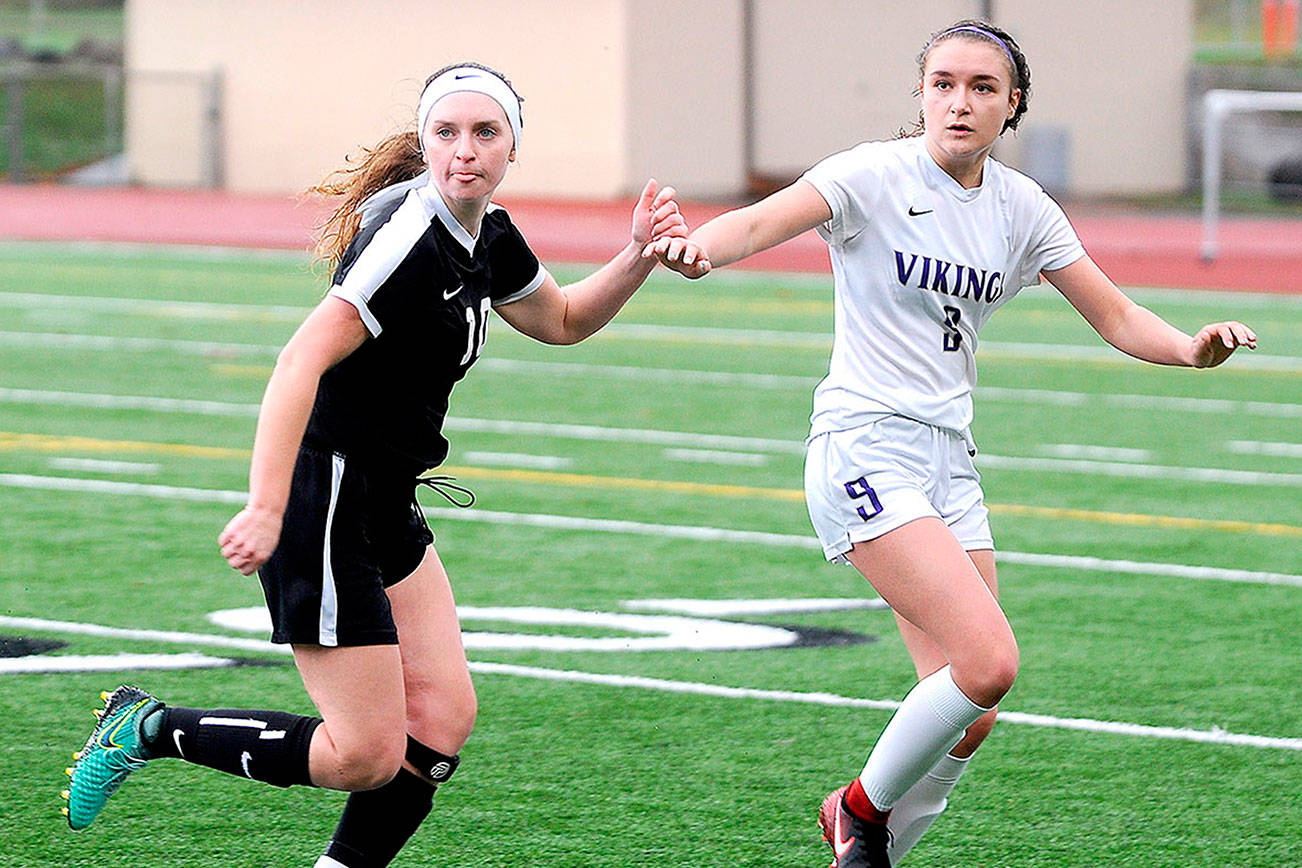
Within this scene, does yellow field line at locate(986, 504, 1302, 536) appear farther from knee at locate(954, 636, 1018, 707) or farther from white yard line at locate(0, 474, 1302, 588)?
knee at locate(954, 636, 1018, 707)

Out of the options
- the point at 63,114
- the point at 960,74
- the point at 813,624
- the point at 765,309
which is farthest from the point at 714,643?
the point at 63,114

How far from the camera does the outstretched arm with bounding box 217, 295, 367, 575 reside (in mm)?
4336

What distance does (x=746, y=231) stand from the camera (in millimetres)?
5012

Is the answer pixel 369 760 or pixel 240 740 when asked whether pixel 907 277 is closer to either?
pixel 369 760

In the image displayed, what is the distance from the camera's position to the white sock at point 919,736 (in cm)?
491

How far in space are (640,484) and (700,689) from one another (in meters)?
3.93

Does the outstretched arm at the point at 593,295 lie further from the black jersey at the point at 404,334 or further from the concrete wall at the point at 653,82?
the concrete wall at the point at 653,82

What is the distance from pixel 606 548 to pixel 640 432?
334cm

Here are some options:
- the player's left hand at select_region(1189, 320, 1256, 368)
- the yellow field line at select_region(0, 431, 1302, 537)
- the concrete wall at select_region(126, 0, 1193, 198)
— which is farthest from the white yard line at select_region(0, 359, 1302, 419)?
the concrete wall at select_region(126, 0, 1193, 198)

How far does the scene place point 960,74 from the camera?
16.6 ft

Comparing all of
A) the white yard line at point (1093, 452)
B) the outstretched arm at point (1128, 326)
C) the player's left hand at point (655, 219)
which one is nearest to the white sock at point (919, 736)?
the outstretched arm at point (1128, 326)

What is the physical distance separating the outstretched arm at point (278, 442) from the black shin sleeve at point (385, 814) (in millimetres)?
719

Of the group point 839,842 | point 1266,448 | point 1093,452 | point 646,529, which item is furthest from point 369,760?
point 1266,448

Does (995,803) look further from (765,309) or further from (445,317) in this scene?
(765,309)
